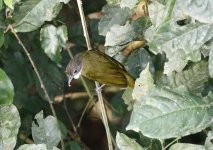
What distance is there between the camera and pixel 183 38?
1621 millimetres

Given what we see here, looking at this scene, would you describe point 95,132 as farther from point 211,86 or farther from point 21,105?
point 211,86

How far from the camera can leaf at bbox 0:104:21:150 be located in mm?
1863

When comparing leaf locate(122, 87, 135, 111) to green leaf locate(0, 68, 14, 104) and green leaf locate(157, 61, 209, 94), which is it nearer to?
green leaf locate(157, 61, 209, 94)

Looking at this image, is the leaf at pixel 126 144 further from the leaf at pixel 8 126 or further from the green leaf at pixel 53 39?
the green leaf at pixel 53 39

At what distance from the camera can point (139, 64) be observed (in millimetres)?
2002

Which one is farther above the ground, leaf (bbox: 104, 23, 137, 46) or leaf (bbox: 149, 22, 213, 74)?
leaf (bbox: 149, 22, 213, 74)

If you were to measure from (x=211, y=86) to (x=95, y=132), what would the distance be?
232 centimetres

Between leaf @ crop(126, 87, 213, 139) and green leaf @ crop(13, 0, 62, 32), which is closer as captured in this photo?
leaf @ crop(126, 87, 213, 139)

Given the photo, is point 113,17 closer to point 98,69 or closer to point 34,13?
point 34,13

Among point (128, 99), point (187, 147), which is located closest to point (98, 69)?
point (128, 99)

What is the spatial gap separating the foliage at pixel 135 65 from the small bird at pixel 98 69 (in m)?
0.08

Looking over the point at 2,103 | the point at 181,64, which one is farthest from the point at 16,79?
the point at 181,64

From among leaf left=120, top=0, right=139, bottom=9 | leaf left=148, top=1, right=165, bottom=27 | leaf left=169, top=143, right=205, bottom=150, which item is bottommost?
leaf left=169, top=143, right=205, bottom=150

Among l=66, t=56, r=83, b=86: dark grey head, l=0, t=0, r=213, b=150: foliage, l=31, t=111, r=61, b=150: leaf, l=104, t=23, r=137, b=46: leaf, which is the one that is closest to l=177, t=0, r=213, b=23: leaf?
l=0, t=0, r=213, b=150: foliage
